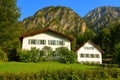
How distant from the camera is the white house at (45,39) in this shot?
5656 centimetres

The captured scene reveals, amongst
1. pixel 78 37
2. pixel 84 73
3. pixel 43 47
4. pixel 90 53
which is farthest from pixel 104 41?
pixel 84 73

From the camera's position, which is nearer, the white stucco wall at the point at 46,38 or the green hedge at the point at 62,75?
the green hedge at the point at 62,75

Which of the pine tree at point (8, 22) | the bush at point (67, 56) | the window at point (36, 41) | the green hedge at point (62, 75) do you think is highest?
the pine tree at point (8, 22)

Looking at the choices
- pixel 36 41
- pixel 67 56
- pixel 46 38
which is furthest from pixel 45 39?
pixel 67 56

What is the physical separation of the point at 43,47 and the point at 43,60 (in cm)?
383

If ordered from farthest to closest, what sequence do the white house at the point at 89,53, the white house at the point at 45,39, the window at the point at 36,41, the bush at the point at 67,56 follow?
the white house at the point at 89,53, the window at the point at 36,41, the white house at the point at 45,39, the bush at the point at 67,56

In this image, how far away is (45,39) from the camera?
57812 mm

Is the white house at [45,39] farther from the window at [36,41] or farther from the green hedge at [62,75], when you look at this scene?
the green hedge at [62,75]

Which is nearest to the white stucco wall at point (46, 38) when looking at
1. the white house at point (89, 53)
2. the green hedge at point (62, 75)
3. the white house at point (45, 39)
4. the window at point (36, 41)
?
the white house at point (45, 39)

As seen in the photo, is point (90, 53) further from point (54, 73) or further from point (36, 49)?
point (54, 73)

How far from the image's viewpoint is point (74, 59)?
52.1 meters

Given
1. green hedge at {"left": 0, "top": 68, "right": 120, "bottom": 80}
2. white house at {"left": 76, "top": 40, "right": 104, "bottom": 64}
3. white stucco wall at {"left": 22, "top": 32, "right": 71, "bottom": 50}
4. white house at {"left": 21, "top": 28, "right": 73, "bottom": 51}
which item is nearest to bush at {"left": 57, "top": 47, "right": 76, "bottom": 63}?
white stucco wall at {"left": 22, "top": 32, "right": 71, "bottom": 50}

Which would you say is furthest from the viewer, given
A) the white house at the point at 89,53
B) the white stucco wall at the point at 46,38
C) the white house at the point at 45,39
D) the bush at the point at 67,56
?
the white house at the point at 89,53

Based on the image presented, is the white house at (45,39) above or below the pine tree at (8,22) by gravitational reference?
below
